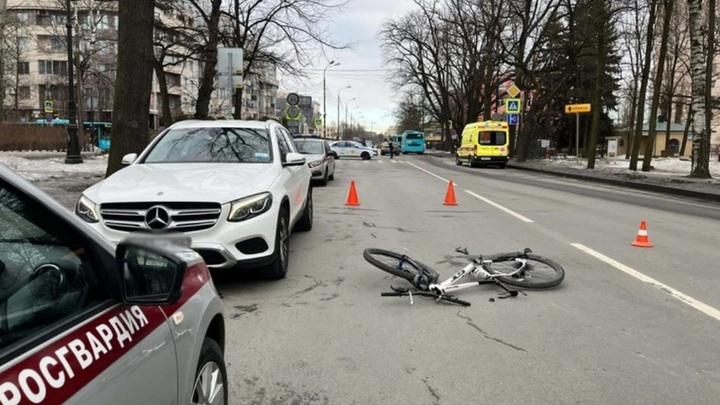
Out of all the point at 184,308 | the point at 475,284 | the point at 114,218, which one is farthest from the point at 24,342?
the point at 475,284

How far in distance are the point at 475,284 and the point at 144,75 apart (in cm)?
908

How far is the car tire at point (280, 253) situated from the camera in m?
→ 5.88

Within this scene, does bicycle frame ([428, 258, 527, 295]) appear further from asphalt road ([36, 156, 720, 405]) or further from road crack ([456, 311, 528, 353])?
road crack ([456, 311, 528, 353])

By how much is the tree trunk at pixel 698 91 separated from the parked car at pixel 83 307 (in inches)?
889

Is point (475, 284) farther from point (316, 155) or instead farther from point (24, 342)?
point (316, 155)

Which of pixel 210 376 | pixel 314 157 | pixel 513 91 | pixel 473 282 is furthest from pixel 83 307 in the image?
pixel 513 91

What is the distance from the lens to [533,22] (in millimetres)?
35750

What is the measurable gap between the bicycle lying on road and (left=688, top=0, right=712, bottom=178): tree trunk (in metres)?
17.8

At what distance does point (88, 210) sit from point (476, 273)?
394 cm

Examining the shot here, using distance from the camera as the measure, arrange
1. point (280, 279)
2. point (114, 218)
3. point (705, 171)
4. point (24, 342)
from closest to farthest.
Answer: point (24, 342), point (114, 218), point (280, 279), point (705, 171)

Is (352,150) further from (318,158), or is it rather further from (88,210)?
(88,210)

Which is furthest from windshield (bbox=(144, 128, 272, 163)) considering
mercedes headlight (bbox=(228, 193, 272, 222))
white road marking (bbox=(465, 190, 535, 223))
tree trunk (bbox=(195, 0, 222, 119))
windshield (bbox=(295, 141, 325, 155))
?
tree trunk (bbox=(195, 0, 222, 119))

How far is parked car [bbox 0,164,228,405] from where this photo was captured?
5.21 ft

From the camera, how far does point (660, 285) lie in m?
6.11
